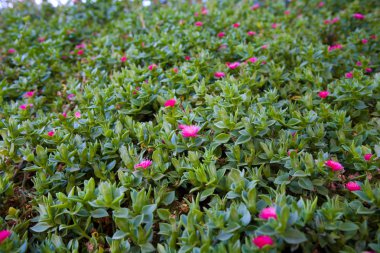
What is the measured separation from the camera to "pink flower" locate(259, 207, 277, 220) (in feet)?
3.54

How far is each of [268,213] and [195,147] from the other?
1.83ft

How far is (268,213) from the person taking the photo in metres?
1.09

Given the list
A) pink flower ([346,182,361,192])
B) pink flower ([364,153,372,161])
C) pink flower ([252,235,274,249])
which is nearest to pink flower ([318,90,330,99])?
pink flower ([364,153,372,161])

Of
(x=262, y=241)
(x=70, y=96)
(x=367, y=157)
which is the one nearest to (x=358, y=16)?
(x=367, y=157)

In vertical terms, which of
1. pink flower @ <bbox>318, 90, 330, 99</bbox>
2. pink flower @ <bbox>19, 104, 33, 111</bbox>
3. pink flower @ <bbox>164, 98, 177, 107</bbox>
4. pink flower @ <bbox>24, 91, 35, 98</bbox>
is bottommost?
pink flower @ <bbox>318, 90, 330, 99</bbox>

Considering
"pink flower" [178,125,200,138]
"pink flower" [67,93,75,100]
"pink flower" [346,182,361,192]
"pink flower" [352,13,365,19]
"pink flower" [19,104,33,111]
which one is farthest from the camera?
"pink flower" [352,13,365,19]

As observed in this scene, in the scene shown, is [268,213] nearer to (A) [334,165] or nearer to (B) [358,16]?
(A) [334,165]

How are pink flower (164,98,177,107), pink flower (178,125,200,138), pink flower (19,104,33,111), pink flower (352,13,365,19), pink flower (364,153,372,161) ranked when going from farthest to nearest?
pink flower (352,13,365,19) → pink flower (19,104,33,111) → pink flower (164,98,177,107) → pink flower (178,125,200,138) → pink flower (364,153,372,161)

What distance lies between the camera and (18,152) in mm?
1715

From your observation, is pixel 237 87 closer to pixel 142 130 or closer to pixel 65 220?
pixel 142 130

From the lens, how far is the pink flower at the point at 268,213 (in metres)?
1.08

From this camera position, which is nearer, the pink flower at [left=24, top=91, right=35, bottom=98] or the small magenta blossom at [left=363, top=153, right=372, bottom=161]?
the small magenta blossom at [left=363, top=153, right=372, bottom=161]

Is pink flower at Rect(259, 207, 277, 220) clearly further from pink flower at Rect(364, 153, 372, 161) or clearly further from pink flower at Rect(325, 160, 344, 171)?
pink flower at Rect(364, 153, 372, 161)

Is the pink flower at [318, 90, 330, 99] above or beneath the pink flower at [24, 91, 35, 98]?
beneath
